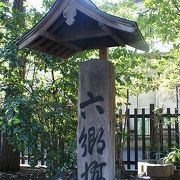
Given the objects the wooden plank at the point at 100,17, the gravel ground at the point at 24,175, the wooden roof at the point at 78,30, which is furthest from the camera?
the gravel ground at the point at 24,175

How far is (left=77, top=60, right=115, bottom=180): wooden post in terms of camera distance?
4.30m

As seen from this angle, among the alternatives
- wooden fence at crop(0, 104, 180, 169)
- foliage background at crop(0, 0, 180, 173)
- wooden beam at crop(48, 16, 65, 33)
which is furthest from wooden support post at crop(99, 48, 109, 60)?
wooden fence at crop(0, 104, 180, 169)

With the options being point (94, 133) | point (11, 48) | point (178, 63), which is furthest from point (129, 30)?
point (178, 63)

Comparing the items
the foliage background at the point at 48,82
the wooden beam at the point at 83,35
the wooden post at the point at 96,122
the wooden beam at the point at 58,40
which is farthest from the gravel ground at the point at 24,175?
the wooden beam at the point at 83,35

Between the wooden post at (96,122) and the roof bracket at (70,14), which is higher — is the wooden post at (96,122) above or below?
below

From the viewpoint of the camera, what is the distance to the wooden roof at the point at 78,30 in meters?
4.12

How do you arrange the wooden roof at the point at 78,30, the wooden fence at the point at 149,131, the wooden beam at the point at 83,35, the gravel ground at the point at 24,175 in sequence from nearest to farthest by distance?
the wooden roof at the point at 78,30, the wooden beam at the point at 83,35, the gravel ground at the point at 24,175, the wooden fence at the point at 149,131

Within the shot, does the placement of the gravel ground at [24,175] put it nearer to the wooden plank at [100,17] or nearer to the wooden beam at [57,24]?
the wooden beam at [57,24]

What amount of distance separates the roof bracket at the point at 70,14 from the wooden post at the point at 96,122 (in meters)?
0.64

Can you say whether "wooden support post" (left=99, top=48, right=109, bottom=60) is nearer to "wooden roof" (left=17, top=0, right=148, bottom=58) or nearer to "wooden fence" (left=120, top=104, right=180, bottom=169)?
"wooden roof" (left=17, top=0, right=148, bottom=58)

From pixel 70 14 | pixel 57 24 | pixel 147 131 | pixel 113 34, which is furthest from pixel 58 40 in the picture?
pixel 147 131

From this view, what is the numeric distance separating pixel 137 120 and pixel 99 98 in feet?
18.0

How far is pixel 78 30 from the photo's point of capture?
4672 millimetres

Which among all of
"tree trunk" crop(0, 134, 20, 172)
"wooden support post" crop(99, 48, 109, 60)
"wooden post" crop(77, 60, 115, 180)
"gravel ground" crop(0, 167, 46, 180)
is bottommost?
"gravel ground" crop(0, 167, 46, 180)
